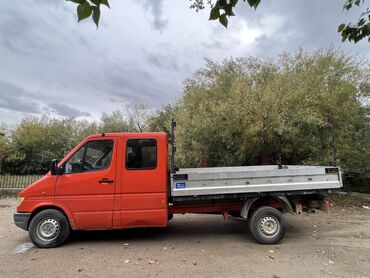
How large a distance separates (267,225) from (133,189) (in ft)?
9.49

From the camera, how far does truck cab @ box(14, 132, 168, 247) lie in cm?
609

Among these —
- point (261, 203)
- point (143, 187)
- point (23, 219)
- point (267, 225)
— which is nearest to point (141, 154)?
point (143, 187)

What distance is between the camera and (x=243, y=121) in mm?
11133

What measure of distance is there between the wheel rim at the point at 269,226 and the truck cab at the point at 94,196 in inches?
80.1

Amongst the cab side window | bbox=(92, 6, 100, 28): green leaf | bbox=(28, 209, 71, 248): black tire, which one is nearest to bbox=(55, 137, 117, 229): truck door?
bbox=(28, 209, 71, 248): black tire

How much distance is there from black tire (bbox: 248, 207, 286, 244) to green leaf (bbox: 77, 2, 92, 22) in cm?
540

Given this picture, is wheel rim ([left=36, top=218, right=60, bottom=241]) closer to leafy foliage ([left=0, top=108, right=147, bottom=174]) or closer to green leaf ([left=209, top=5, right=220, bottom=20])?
green leaf ([left=209, top=5, right=220, bottom=20])

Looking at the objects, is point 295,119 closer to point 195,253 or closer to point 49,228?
point 195,253

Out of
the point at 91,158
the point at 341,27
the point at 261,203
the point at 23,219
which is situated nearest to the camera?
the point at 341,27

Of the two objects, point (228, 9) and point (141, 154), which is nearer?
point (228, 9)

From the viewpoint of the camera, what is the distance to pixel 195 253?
5766 mm

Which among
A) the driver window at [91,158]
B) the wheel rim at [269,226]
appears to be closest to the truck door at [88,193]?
the driver window at [91,158]

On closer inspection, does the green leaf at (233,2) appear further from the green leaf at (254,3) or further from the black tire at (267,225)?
the black tire at (267,225)

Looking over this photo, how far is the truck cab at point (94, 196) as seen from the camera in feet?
20.0
